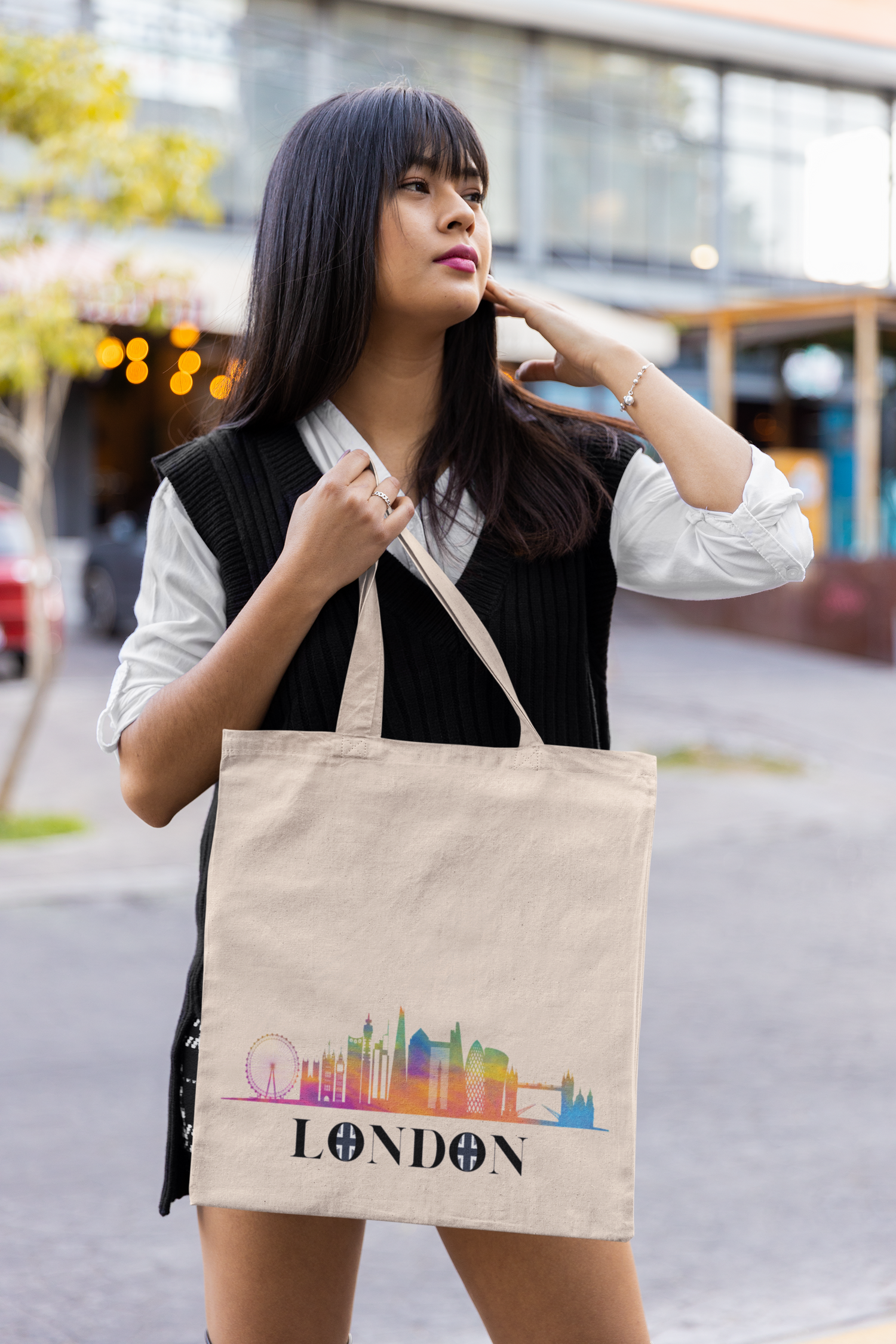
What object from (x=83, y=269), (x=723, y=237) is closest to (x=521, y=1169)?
(x=83, y=269)

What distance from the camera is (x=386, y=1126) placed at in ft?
5.05

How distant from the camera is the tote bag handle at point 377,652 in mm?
1568

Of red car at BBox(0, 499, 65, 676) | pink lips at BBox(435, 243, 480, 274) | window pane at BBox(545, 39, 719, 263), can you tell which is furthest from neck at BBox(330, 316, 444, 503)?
window pane at BBox(545, 39, 719, 263)

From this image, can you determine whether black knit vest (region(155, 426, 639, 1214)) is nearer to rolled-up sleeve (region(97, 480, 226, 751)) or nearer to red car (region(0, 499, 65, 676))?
rolled-up sleeve (region(97, 480, 226, 751))

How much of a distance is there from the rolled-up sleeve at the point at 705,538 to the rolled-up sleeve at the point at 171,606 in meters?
0.49

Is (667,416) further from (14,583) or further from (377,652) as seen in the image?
(14,583)

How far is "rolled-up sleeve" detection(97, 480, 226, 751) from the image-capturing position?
5.56ft

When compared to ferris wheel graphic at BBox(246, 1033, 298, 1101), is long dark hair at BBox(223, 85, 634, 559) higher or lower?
higher

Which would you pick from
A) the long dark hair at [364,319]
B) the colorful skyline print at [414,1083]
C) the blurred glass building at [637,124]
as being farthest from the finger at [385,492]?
the blurred glass building at [637,124]

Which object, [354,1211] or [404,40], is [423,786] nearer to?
[354,1211]

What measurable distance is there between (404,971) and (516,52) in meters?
22.4

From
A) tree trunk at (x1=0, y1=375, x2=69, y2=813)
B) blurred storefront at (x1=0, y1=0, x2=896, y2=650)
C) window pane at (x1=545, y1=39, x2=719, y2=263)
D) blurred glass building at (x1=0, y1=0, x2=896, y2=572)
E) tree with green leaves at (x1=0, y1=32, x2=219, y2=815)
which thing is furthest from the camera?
window pane at (x1=545, y1=39, x2=719, y2=263)

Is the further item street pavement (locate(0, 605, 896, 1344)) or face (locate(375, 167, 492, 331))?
street pavement (locate(0, 605, 896, 1344))

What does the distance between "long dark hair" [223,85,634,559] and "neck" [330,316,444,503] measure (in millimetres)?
24
